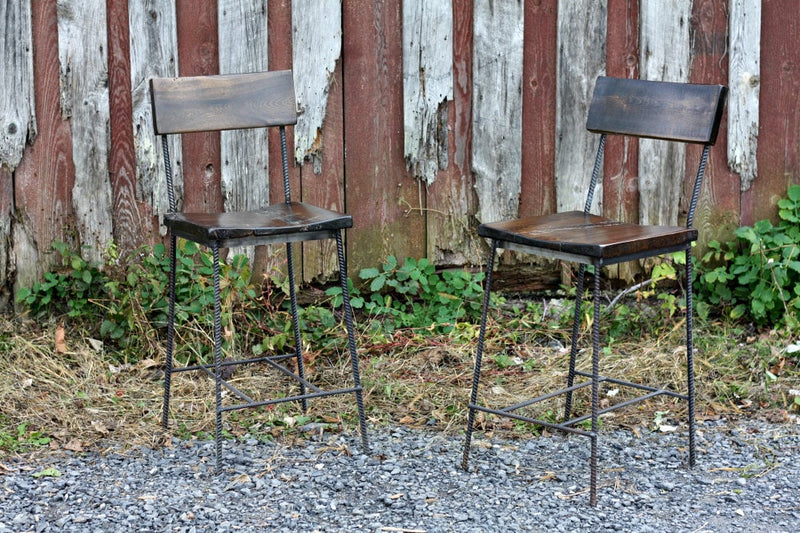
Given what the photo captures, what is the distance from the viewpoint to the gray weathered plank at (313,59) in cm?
441

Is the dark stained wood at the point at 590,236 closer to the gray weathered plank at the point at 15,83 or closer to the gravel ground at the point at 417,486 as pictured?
the gravel ground at the point at 417,486

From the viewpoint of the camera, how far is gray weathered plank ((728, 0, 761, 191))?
462 centimetres

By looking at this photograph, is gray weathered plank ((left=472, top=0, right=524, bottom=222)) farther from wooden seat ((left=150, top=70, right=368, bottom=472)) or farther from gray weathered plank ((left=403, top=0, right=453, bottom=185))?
wooden seat ((left=150, top=70, right=368, bottom=472))

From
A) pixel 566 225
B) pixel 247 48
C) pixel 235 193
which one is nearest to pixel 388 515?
pixel 566 225

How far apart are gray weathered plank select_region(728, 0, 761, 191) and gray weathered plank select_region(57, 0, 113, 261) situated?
2.72m

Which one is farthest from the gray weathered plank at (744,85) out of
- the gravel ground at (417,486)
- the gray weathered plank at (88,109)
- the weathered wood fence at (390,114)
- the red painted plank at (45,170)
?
the red painted plank at (45,170)

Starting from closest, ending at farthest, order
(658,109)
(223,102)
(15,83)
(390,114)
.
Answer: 1. (658,109)
2. (223,102)
3. (15,83)
4. (390,114)

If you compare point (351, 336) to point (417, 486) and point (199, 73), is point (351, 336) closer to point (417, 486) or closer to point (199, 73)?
point (417, 486)

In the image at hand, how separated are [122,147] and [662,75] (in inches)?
93.0

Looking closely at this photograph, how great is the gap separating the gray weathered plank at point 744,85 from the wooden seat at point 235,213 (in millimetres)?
2081

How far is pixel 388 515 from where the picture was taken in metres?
3.05

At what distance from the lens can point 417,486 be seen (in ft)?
10.7

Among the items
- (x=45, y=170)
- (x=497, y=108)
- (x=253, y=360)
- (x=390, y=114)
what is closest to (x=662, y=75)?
(x=497, y=108)

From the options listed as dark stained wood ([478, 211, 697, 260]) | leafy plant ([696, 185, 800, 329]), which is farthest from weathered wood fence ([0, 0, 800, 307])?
dark stained wood ([478, 211, 697, 260])
